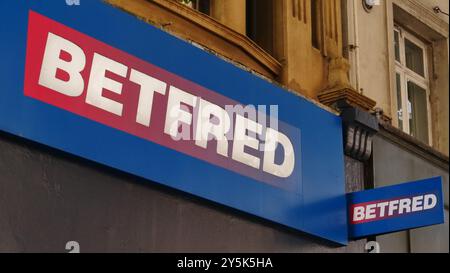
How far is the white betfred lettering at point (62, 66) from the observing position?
9.34m

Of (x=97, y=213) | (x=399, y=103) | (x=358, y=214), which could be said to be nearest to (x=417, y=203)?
(x=358, y=214)

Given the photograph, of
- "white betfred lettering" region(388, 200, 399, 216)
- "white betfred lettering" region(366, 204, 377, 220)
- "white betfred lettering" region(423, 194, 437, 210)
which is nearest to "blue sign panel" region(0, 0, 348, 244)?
"white betfred lettering" region(366, 204, 377, 220)

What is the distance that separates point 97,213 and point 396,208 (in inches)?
174

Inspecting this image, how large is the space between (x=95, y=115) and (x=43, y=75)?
715mm

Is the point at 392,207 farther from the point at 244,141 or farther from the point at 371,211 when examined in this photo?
the point at 244,141

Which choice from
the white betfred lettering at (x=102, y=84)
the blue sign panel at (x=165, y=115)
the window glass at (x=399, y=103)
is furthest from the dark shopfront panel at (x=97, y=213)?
the window glass at (x=399, y=103)

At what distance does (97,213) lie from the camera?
376 inches

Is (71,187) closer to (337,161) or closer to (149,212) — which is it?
(149,212)

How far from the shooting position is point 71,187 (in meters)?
9.34

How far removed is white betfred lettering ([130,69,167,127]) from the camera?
10.2 metres

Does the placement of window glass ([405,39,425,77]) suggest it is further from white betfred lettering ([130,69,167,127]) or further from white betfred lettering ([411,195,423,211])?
white betfred lettering ([130,69,167,127])

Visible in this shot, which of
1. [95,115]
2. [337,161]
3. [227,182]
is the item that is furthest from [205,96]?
[337,161]

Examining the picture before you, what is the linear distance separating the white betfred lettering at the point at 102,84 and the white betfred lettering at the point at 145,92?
0.23 m
